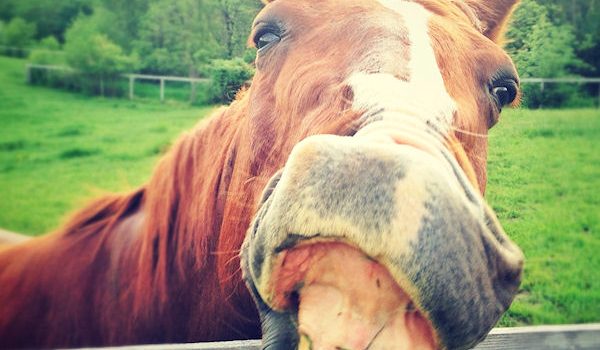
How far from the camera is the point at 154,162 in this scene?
6.86 ft

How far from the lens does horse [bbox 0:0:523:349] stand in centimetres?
110

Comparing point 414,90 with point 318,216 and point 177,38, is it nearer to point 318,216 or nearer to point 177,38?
point 318,216

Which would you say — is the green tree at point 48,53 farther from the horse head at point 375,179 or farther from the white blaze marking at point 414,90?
the white blaze marking at point 414,90

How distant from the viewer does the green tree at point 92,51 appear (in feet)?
6.57

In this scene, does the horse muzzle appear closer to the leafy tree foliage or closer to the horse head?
the horse head

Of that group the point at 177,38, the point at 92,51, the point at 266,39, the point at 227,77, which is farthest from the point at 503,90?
the point at 92,51

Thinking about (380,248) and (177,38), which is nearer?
(380,248)

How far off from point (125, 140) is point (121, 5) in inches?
20.0

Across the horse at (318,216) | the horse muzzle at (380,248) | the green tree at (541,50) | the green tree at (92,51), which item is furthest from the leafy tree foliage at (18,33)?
the green tree at (541,50)

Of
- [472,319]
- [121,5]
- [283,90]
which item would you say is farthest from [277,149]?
[121,5]

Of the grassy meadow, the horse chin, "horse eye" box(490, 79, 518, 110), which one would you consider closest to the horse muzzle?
the horse chin

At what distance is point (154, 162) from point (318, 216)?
1.15 metres

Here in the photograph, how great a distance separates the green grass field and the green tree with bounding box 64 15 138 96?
11 centimetres

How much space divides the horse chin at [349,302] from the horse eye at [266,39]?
69 cm
